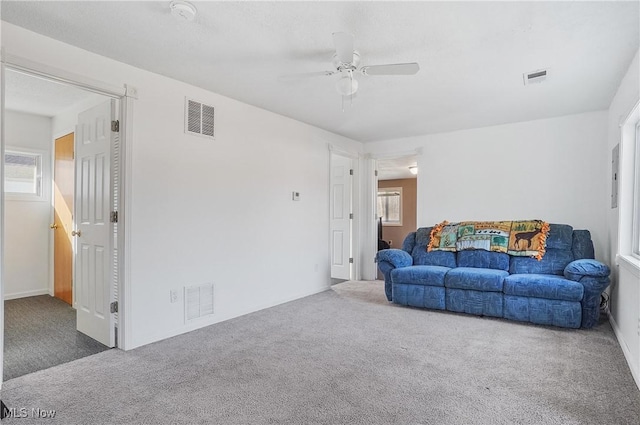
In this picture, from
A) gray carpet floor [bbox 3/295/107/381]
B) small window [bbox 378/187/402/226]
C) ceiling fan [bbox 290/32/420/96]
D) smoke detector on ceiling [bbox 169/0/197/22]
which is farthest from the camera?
small window [bbox 378/187/402/226]

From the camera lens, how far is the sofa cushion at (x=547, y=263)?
3961 millimetres

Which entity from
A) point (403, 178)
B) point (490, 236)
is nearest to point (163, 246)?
point (490, 236)

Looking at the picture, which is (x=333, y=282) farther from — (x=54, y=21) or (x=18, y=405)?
(x=54, y=21)

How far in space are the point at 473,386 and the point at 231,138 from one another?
318cm

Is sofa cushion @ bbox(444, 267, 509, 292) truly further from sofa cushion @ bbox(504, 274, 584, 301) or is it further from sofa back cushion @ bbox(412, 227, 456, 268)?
sofa back cushion @ bbox(412, 227, 456, 268)

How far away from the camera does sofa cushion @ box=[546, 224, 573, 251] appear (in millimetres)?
4060

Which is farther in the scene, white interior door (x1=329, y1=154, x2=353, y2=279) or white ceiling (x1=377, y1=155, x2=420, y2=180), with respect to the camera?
white ceiling (x1=377, y1=155, x2=420, y2=180)

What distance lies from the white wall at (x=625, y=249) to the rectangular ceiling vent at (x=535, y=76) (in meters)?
0.59

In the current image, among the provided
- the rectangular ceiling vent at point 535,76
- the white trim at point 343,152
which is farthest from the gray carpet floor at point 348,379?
the white trim at point 343,152

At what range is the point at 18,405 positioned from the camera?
2.08 meters

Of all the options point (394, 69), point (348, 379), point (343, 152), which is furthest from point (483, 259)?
point (394, 69)

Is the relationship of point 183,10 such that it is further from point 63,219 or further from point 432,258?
point 432,258

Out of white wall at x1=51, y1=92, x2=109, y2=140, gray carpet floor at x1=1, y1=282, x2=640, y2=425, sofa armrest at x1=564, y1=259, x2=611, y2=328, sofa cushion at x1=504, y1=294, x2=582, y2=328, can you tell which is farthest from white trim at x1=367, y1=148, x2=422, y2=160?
white wall at x1=51, y1=92, x2=109, y2=140

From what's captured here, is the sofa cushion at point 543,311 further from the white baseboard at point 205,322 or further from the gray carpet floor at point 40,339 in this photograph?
the gray carpet floor at point 40,339
